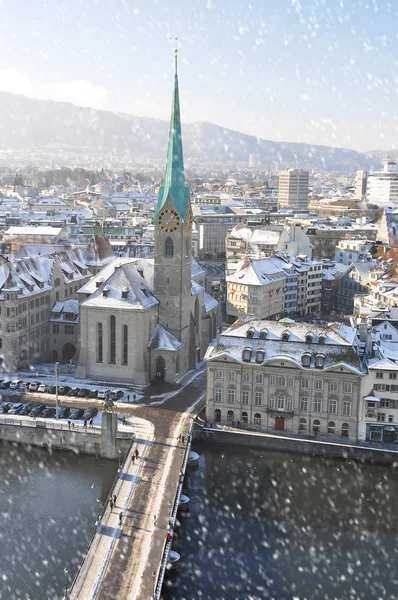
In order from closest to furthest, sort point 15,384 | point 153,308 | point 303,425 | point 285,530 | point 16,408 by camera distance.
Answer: point 285,530
point 303,425
point 16,408
point 15,384
point 153,308

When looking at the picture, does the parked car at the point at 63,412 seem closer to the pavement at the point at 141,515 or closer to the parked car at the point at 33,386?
the pavement at the point at 141,515

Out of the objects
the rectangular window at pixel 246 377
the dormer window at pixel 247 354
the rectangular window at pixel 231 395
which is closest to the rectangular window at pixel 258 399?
the rectangular window at pixel 246 377

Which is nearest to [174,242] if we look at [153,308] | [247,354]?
[153,308]

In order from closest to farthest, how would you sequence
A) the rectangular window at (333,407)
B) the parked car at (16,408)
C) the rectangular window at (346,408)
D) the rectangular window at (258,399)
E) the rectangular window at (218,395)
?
the rectangular window at (346,408) < the rectangular window at (333,407) < the rectangular window at (258,399) < the rectangular window at (218,395) < the parked car at (16,408)

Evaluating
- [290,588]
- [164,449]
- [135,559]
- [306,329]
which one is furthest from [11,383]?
[290,588]

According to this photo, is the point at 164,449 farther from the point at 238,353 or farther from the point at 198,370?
the point at 198,370

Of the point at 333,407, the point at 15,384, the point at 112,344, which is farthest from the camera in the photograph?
the point at 112,344

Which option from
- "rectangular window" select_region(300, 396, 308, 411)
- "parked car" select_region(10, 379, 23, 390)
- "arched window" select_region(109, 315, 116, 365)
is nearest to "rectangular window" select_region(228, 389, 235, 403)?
"rectangular window" select_region(300, 396, 308, 411)

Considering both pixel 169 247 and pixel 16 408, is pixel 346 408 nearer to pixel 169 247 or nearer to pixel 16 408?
pixel 169 247
